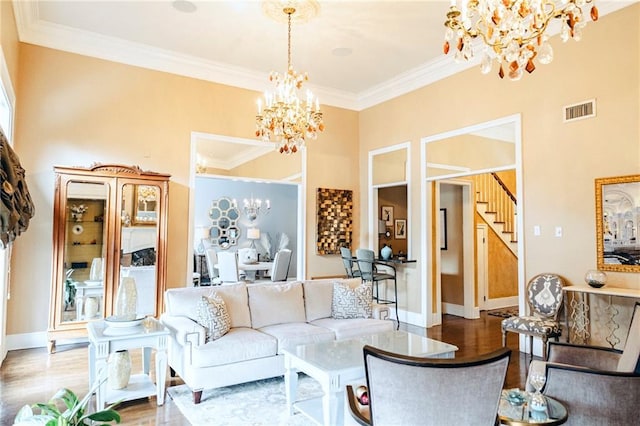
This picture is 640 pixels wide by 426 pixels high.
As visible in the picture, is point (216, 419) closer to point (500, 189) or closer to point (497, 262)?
point (497, 262)

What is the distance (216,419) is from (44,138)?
398cm

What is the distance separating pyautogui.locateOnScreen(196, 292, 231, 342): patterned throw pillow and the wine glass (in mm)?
2320

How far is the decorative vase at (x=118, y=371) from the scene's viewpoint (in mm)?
3143

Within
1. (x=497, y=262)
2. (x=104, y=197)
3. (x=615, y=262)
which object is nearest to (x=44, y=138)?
(x=104, y=197)

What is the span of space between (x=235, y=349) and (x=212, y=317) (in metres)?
0.33

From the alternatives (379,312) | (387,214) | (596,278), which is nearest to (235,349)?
(379,312)

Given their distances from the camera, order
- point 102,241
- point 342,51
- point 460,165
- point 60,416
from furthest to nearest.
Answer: point 460,165 < point 342,51 < point 102,241 < point 60,416

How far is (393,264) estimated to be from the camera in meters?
6.53

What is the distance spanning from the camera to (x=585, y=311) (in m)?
4.02

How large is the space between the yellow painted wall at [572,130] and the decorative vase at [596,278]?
0.72ft

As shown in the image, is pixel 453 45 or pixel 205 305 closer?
pixel 205 305

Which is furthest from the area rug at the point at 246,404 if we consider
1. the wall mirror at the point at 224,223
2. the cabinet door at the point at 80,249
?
the wall mirror at the point at 224,223

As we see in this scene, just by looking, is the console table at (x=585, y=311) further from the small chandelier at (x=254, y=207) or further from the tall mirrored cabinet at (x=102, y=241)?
the small chandelier at (x=254, y=207)

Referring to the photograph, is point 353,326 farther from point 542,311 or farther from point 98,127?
point 98,127
